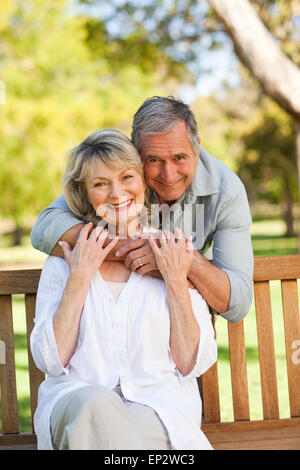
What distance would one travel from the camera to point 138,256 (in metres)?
2.61

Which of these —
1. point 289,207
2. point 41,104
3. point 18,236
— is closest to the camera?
point 41,104

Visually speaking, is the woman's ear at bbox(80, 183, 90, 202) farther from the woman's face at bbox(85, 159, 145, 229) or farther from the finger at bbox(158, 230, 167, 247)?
the finger at bbox(158, 230, 167, 247)

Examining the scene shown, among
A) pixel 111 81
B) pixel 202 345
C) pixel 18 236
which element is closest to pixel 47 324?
pixel 202 345

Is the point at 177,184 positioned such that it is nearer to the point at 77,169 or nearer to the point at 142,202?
the point at 142,202

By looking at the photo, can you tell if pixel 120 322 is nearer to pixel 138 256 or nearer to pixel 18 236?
pixel 138 256

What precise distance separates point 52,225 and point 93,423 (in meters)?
1.01

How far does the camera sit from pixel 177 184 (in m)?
2.96

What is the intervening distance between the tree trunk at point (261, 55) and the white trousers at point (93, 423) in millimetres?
5581

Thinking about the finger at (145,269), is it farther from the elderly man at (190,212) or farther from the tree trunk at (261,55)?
the tree trunk at (261,55)

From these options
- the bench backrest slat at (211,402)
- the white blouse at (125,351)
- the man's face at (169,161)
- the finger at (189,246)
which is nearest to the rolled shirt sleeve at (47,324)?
the white blouse at (125,351)

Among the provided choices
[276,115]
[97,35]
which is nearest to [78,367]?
[97,35]

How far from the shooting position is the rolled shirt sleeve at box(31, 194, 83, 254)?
272 cm

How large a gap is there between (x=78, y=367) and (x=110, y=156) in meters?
0.93

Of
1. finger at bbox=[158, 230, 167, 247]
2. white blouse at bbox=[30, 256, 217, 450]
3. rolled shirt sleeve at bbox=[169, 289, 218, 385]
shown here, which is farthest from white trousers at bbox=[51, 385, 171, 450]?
finger at bbox=[158, 230, 167, 247]
